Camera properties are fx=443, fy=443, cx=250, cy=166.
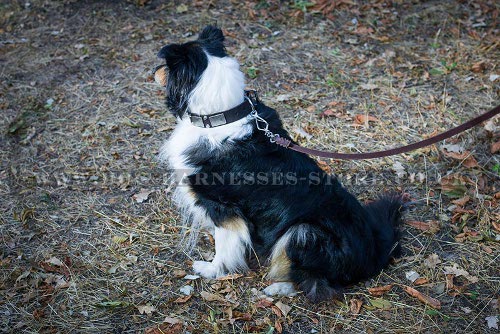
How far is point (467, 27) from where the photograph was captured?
650cm

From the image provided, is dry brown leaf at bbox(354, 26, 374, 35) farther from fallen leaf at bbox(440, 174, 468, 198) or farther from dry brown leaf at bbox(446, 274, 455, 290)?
dry brown leaf at bbox(446, 274, 455, 290)

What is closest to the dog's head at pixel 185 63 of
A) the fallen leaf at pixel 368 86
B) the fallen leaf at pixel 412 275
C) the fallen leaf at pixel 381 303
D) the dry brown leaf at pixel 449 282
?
the fallen leaf at pixel 381 303

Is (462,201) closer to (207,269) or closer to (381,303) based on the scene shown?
(381,303)

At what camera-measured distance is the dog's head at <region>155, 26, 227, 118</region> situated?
115 inches

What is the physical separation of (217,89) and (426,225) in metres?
2.29

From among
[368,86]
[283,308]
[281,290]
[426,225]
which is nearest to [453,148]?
[426,225]

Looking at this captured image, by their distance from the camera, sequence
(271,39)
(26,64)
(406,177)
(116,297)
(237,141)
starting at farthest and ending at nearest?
(271,39)
(26,64)
(406,177)
(116,297)
(237,141)

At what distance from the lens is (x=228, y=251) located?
3.53 meters

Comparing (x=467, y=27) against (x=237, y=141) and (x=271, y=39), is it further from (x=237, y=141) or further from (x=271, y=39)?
A: (x=237, y=141)

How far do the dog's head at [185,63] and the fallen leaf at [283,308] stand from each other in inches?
65.2

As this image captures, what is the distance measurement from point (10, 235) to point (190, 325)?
1.86 metres

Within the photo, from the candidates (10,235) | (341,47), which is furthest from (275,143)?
(341,47)

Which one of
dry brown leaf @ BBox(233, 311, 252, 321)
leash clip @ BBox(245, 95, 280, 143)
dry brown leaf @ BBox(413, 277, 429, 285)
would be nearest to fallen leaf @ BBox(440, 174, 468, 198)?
dry brown leaf @ BBox(413, 277, 429, 285)

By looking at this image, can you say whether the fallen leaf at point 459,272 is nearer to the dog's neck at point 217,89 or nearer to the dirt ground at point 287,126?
the dirt ground at point 287,126
